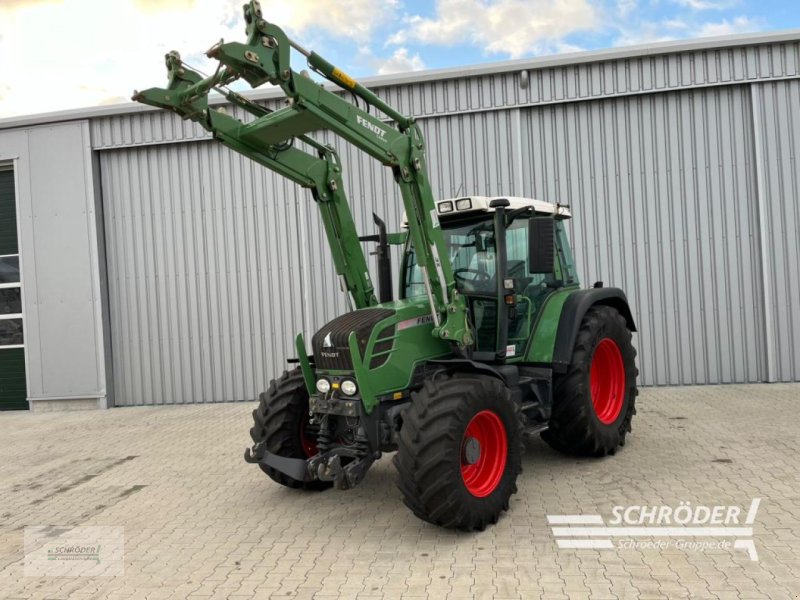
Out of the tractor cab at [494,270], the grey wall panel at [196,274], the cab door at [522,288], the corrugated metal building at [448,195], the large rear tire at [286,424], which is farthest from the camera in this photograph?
the grey wall panel at [196,274]

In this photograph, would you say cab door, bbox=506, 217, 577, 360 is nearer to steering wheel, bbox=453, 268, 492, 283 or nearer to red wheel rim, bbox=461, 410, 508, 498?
steering wheel, bbox=453, 268, 492, 283

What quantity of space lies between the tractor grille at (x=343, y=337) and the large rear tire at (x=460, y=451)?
0.58m

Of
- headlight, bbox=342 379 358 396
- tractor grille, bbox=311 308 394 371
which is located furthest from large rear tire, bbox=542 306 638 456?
headlight, bbox=342 379 358 396

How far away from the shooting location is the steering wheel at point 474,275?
534 cm

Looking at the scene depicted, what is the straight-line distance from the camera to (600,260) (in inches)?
378

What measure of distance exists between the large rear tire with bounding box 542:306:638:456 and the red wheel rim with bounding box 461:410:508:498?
3.91 feet

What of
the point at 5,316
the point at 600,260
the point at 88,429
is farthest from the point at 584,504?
the point at 5,316

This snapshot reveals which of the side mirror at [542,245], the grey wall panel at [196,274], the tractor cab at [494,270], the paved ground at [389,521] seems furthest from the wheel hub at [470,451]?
the grey wall panel at [196,274]

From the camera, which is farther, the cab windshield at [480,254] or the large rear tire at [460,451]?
the cab windshield at [480,254]

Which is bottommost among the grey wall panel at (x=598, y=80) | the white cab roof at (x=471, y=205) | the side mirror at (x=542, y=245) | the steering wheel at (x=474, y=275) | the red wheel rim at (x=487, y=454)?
the red wheel rim at (x=487, y=454)

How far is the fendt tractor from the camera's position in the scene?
4004 millimetres

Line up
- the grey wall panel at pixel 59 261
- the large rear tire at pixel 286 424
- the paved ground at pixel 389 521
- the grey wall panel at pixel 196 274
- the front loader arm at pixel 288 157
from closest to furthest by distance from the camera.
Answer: the paved ground at pixel 389 521, the front loader arm at pixel 288 157, the large rear tire at pixel 286 424, the grey wall panel at pixel 196 274, the grey wall panel at pixel 59 261

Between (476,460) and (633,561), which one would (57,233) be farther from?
(633,561)

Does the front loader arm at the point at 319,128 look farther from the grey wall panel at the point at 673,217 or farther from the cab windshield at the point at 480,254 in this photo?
the grey wall panel at the point at 673,217
